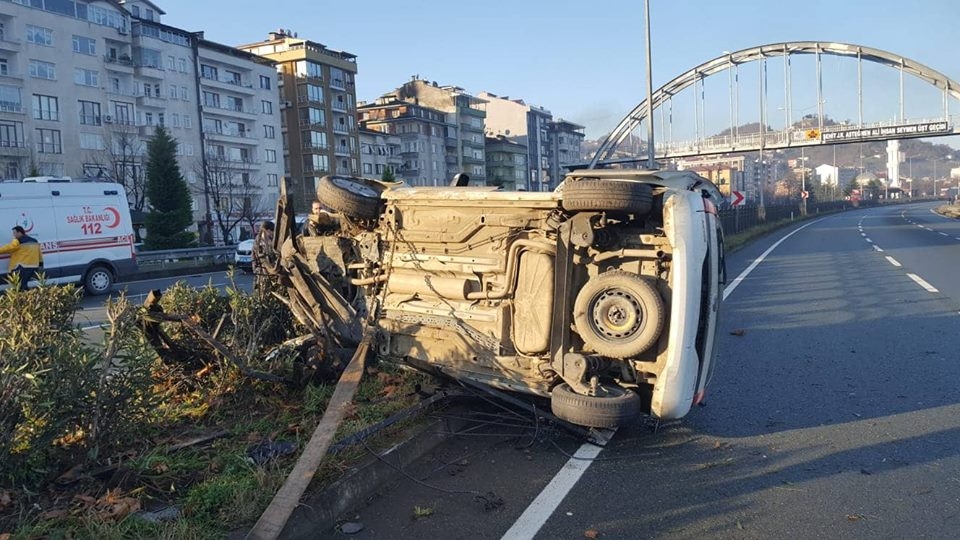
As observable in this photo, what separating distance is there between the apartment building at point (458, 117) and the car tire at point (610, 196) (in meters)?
87.6

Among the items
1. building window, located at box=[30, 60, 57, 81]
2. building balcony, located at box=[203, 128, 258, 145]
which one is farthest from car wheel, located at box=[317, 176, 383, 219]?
building balcony, located at box=[203, 128, 258, 145]

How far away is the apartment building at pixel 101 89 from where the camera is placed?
157ft

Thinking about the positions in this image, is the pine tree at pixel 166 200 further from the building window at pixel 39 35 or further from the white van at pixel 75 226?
the white van at pixel 75 226

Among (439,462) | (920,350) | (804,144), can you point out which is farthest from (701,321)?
(804,144)

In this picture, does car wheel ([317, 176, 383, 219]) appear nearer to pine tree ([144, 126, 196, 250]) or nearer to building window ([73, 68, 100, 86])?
pine tree ([144, 126, 196, 250])

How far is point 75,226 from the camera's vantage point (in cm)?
1709

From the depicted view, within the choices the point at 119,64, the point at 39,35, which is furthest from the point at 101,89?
the point at 39,35

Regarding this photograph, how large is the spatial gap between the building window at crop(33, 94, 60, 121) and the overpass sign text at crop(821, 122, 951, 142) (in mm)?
56620

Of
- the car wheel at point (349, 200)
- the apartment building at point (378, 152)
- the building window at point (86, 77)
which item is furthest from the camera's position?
the apartment building at point (378, 152)

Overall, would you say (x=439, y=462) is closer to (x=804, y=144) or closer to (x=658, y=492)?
(x=658, y=492)

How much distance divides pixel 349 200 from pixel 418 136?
8296 cm

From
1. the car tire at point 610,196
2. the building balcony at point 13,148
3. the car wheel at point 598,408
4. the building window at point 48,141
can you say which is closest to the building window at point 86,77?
the building window at point 48,141

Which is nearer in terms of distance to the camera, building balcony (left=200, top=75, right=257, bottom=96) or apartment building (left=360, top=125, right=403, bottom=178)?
building balcony (left=200, top=75, right=257, bottom=96)

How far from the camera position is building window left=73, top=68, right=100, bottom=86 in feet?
173
